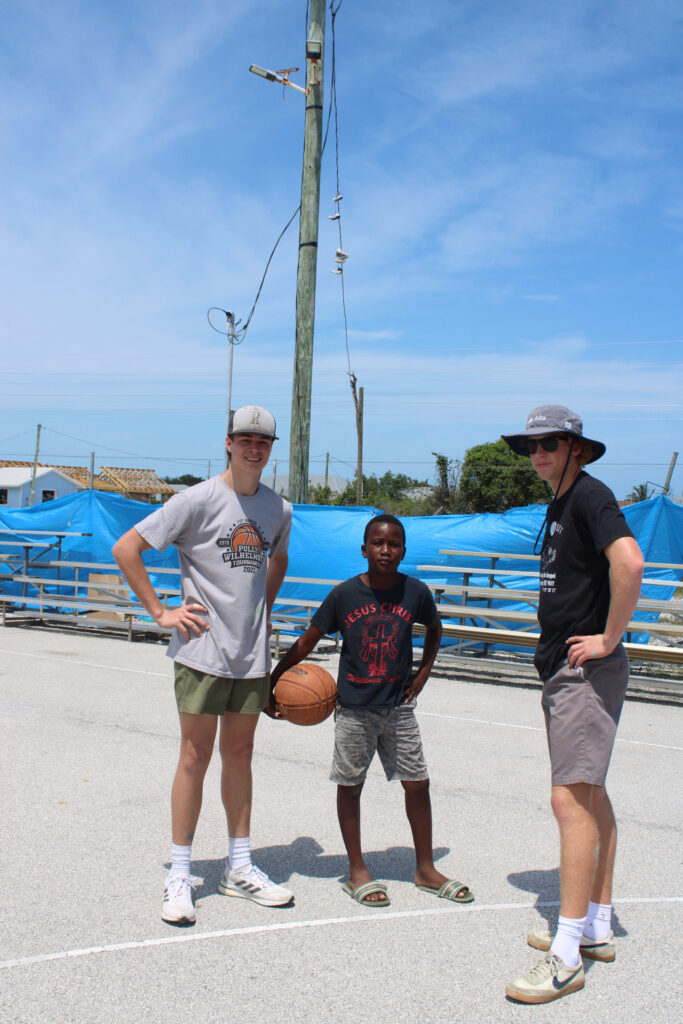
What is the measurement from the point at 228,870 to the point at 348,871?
0.61 meters

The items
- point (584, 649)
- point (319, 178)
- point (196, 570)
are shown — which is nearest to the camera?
point (584, 649)

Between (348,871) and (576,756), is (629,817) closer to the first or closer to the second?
(348,871)

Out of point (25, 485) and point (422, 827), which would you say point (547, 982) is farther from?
point (25, 485)

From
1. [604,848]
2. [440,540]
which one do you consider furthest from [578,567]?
[440,540]

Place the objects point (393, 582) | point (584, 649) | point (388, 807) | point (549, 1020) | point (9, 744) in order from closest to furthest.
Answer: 1. point (549, 1020)
2. point (584, 649)
3. point (393, 582)
4. point (388, 807)
5. point (9, 744)

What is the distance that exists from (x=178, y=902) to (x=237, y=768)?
58 centimetres

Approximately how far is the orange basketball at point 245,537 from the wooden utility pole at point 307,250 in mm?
8041

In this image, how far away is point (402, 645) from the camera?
373cm

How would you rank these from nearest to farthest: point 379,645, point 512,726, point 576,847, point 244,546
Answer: point 576,847, point 244,546, point 379,645, point 512,726

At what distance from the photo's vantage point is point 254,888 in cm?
358

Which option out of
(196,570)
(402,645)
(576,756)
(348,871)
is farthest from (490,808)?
(196,570)

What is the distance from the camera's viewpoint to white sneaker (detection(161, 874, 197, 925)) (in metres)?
3.33

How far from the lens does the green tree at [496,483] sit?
44250 millimetres

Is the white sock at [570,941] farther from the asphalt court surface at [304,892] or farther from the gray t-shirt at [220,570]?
the gray t-shirt at [220,570]
